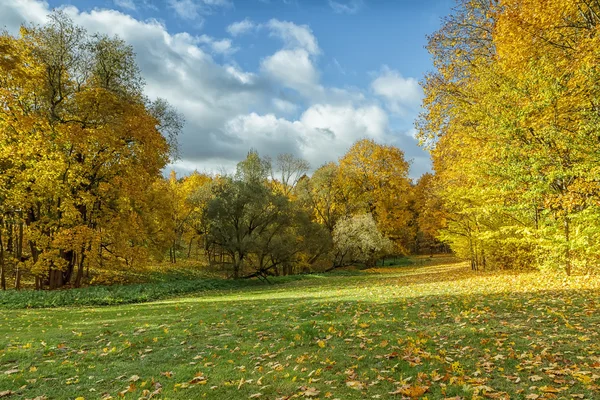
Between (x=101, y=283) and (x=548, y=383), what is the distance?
26.7m

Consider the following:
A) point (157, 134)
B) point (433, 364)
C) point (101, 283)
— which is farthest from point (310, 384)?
point (101, 283)

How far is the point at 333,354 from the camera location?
5.88 meters

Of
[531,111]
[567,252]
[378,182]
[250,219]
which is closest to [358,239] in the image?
[378,182]

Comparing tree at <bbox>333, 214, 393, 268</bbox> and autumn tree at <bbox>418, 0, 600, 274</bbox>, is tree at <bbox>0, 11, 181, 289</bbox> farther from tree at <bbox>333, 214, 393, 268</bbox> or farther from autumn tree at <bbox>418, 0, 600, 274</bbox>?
tree at <bbox>333, 214, 393, 268</bbox>

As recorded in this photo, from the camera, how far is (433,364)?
508cm

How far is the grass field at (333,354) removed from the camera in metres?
4.47

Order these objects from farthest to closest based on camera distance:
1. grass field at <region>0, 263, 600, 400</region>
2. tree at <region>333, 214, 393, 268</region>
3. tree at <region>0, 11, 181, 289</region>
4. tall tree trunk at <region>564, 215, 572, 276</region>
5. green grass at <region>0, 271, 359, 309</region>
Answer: tree at <region>333, 214, 393, 268</region> < tree at <region>0, 11, 181, 289</region> < green grass at <region>0, 271, 359, 309</region> < tall tree trunk at <region>564, 215, 572, 276</region> < grass field at <region>0, 263, 600, 400</region>

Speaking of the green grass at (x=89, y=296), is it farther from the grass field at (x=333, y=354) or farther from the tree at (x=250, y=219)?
the grass field at (x=333, y=354)

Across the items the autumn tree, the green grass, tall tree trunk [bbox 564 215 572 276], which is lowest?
the green grass

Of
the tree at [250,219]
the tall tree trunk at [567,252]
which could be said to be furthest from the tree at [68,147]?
the tall tree trunk at [567,252]

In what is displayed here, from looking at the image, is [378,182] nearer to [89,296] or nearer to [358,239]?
[358,239]

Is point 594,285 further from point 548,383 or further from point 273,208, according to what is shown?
point 273,208

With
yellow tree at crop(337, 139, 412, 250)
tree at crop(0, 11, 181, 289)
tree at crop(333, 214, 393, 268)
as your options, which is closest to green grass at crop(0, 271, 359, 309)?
tree at crop(0, 11, 181, 289)

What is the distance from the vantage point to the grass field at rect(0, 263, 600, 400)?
14.7 feet
